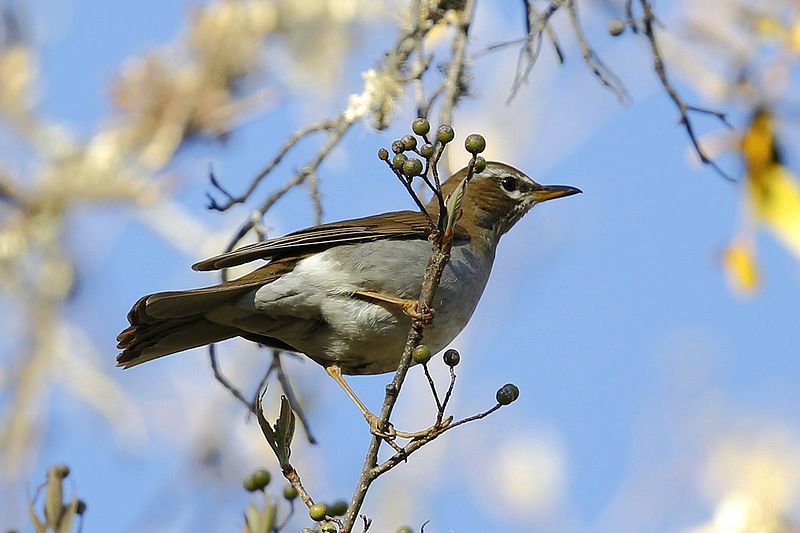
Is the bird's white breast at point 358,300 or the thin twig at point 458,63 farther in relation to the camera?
the thin twig at point 458,63

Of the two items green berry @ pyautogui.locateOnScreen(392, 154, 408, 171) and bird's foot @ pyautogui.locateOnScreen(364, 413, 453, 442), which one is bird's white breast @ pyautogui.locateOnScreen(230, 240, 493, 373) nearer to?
bird's foot @ pyautogui.locateOnScreen(364, 413, 453, 442)

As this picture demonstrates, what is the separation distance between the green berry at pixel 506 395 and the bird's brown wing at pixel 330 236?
1593 millimetres

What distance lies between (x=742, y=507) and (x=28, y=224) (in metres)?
6.08

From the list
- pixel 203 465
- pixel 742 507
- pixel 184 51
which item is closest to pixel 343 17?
pixel 184 51

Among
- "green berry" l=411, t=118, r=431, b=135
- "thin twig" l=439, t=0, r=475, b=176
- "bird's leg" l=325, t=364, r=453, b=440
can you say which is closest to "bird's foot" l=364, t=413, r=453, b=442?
"bird's leg" l=325, t=364, r=453, b=440

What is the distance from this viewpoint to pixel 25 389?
9125 mm

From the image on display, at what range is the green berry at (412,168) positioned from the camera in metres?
3.45

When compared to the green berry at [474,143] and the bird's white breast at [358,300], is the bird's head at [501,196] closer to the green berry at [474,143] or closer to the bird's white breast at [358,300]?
the bird's white breast at [358,300]

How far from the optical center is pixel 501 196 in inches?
263

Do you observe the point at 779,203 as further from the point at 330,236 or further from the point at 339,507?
the point at 339,507

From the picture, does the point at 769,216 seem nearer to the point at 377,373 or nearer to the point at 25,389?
the point at 377,373

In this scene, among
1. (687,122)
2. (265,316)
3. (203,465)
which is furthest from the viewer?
(203,465)

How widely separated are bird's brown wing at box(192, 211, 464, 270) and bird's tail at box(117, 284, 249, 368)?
24cm

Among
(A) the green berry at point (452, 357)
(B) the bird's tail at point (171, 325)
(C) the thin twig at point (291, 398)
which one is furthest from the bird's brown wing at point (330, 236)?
(A) the green berry at point (452, 357)
